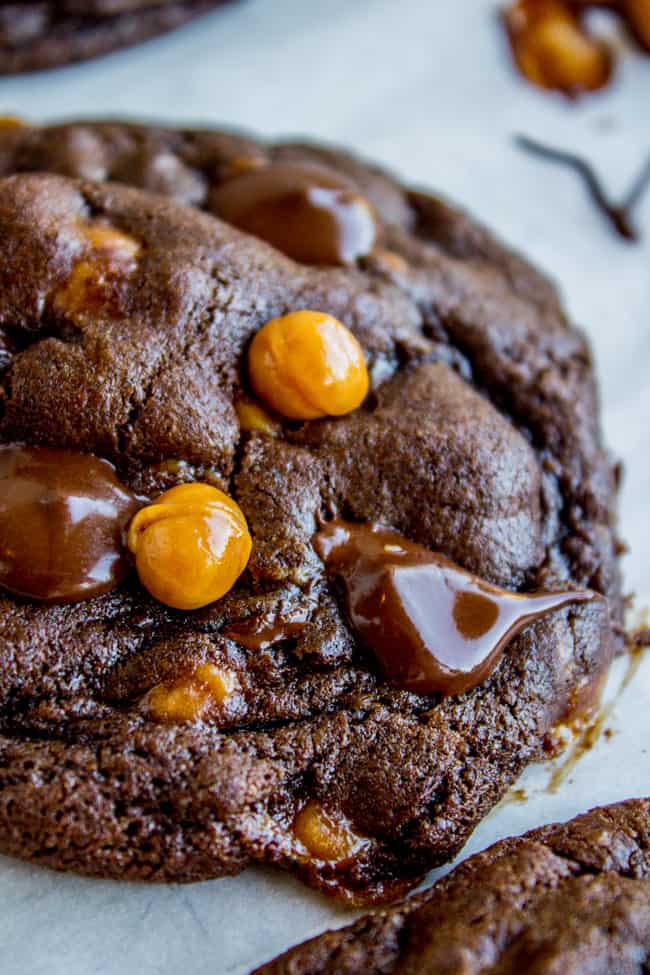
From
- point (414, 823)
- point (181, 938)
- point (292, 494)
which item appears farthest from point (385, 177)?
point (181, 938)

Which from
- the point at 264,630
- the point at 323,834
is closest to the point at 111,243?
the point at 264,630

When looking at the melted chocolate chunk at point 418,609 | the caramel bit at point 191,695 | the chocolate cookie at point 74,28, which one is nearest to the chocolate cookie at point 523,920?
the melted chocolate chunk at point 418,609

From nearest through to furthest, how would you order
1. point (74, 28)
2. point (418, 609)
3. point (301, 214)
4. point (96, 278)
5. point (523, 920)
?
point (523, 920) → point (418, 609) → point (96, 278) → point (301, 214) → point (74, 28)

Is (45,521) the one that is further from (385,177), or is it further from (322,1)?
(322,1)

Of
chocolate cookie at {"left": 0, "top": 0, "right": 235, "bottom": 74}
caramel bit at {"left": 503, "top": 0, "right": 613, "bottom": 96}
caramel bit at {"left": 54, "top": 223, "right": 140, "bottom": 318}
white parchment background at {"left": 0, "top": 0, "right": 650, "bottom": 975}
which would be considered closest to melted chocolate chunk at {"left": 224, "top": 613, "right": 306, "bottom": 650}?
caramel bit at {"left": 54, "top": 223, "right": 140, "bottom": 318}

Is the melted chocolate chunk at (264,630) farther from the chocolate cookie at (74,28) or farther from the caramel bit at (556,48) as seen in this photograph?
the caramel bit at (556,48)

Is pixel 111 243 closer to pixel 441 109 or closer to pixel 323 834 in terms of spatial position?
pixel 323 834
